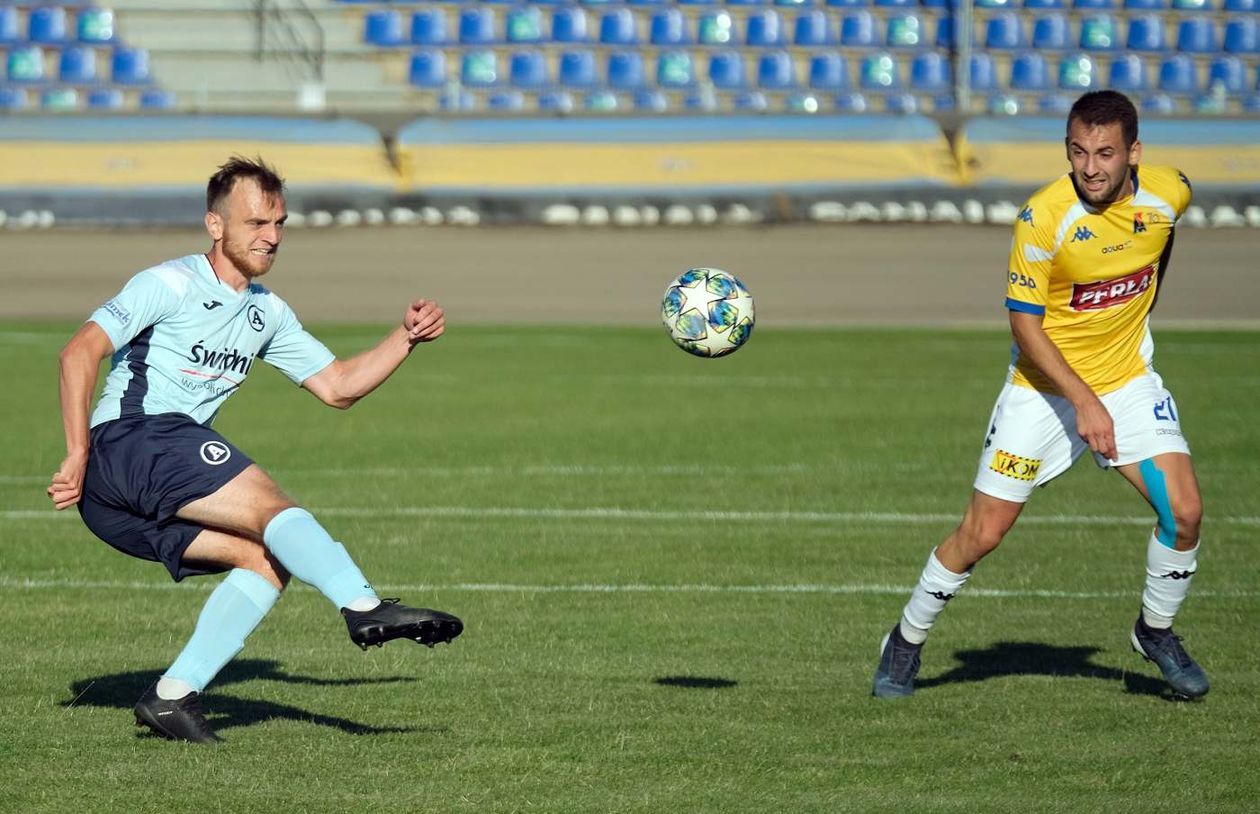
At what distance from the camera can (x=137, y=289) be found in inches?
230

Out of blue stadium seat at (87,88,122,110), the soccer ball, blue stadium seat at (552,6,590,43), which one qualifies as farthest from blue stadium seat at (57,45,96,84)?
the soccer ball

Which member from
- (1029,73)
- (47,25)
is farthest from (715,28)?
(47,25)

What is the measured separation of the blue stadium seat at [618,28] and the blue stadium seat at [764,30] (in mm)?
2297

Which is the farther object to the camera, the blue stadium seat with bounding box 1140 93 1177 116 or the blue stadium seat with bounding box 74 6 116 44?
the blue stadium seat with bounding box 74 6 116 44

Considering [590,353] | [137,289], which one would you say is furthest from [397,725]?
[590,353]

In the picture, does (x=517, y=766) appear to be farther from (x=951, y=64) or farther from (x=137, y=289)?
(x=951, y=64)

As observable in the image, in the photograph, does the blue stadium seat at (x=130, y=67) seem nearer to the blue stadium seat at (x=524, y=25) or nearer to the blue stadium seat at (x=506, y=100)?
the blue stadium seat at (x=506, y=100)

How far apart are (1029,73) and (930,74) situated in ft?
6.67

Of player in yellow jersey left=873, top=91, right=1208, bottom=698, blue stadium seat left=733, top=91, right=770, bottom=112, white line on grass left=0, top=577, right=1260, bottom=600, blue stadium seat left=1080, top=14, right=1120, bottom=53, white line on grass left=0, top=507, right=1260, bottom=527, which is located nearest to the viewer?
player in yellow jersey left=873, top=91, right=1208, bottom=698

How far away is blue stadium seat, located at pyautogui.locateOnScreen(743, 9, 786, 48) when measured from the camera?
35781 mm

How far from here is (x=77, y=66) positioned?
34.9m

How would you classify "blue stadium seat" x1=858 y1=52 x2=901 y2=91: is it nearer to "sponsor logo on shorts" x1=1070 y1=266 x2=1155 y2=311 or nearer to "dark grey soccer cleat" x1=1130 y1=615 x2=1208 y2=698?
"sponsor logo on shorts" x1=1070 y1=266 x2=1155 y2=311

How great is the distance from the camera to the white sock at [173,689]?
5891mm

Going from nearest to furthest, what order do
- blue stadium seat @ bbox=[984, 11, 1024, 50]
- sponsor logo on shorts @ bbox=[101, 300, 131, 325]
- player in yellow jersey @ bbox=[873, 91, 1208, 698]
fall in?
1. sponsor logo on shorts @ bbox=[101, 300, 131, 325]
2. player in yellow jersey @ bbox=[873, 91, 1208, 698]
3. blue stadium seat @ bbox=[984, 11, 1024, 50]
